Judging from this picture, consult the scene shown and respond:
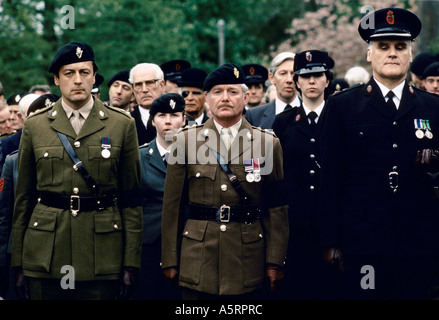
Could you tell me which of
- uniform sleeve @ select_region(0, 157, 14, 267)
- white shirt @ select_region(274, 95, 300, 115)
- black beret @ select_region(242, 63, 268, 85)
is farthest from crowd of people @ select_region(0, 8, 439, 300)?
black beret @ select_region(242, 63, 268, 85)

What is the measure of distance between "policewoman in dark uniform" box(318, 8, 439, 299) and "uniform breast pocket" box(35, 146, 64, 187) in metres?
1.80

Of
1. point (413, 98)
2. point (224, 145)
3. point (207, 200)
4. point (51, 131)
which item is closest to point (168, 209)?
point (207, 200)

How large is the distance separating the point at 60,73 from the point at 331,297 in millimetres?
3134

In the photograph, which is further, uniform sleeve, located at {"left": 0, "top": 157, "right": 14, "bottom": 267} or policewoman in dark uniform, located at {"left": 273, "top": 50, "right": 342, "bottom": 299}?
policewoman in dark uniform, located at {"left": 273, "top": 50, "right": 342, "bottom": 299}

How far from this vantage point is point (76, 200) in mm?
4809

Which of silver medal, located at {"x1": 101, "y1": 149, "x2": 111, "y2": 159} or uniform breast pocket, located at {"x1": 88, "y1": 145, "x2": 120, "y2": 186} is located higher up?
silver medal, located at {"x1": 101, "y1": 149, "x2": 111, "y2": 159}

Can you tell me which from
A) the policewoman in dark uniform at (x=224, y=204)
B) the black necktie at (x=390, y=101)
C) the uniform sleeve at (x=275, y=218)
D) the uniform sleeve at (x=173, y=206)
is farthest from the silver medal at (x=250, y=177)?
the black necktie at (x=390, y=101)

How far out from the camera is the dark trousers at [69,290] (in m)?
4.81

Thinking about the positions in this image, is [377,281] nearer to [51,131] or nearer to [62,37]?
[51,131]

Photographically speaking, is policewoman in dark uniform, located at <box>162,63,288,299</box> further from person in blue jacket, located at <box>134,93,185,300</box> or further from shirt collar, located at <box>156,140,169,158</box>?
shirt collar, located at <box>156,140,169,158</box>

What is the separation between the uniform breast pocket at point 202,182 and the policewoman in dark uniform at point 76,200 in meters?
0.39

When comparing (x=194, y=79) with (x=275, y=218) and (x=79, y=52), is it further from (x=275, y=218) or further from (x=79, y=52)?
(x=275, y=218)

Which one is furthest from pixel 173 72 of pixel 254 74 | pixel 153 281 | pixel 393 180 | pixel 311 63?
pixel 393 180

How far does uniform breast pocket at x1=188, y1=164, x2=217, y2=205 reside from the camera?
16.2 feet
